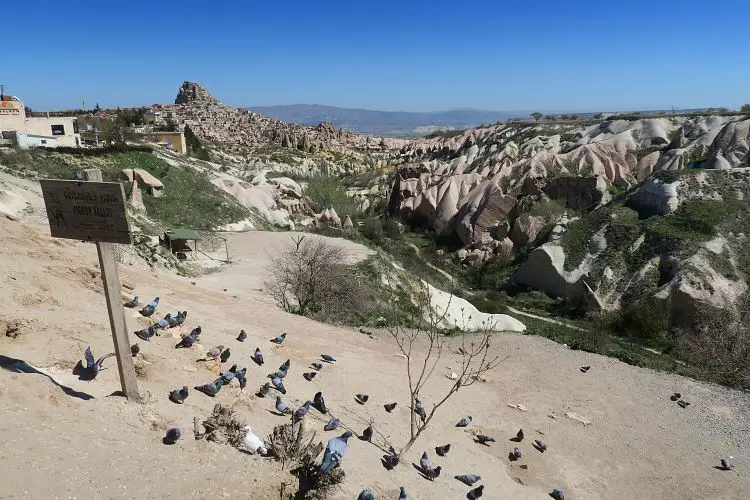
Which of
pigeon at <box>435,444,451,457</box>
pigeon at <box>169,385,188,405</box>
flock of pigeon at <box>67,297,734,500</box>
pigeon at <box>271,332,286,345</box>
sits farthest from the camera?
pigeon at <box>271,332,286,345</box>

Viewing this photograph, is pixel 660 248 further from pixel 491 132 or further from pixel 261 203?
pixel 491 132

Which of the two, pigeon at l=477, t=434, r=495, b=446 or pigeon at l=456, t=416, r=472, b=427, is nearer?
pigeon at l=477, t=434, r=495, b=446

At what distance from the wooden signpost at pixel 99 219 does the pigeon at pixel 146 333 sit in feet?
6.58

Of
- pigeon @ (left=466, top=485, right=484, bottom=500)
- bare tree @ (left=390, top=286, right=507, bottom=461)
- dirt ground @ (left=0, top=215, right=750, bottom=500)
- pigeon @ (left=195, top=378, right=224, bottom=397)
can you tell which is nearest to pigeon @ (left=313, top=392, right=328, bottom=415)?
dirt ground @ (left=0, top=215, right=750, bottom=500)

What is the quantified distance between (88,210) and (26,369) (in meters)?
1.89

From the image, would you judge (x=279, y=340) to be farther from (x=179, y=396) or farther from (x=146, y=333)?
(x=179, y=396)

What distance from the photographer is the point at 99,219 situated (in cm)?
455

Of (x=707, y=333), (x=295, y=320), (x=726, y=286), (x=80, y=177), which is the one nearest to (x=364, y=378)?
(x=295, y=320)

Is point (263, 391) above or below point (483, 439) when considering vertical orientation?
above

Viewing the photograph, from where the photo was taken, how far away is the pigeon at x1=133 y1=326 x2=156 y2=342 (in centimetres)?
687

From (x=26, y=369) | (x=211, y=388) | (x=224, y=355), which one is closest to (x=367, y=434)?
(x=211, y=388)

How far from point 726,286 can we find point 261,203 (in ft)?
81.9

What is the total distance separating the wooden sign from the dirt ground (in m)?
1.59

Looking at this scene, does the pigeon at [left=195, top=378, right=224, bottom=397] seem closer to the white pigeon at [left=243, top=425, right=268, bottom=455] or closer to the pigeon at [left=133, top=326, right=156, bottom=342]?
the white pigeon at [left=243, top=425, right=268, bottom=455]
